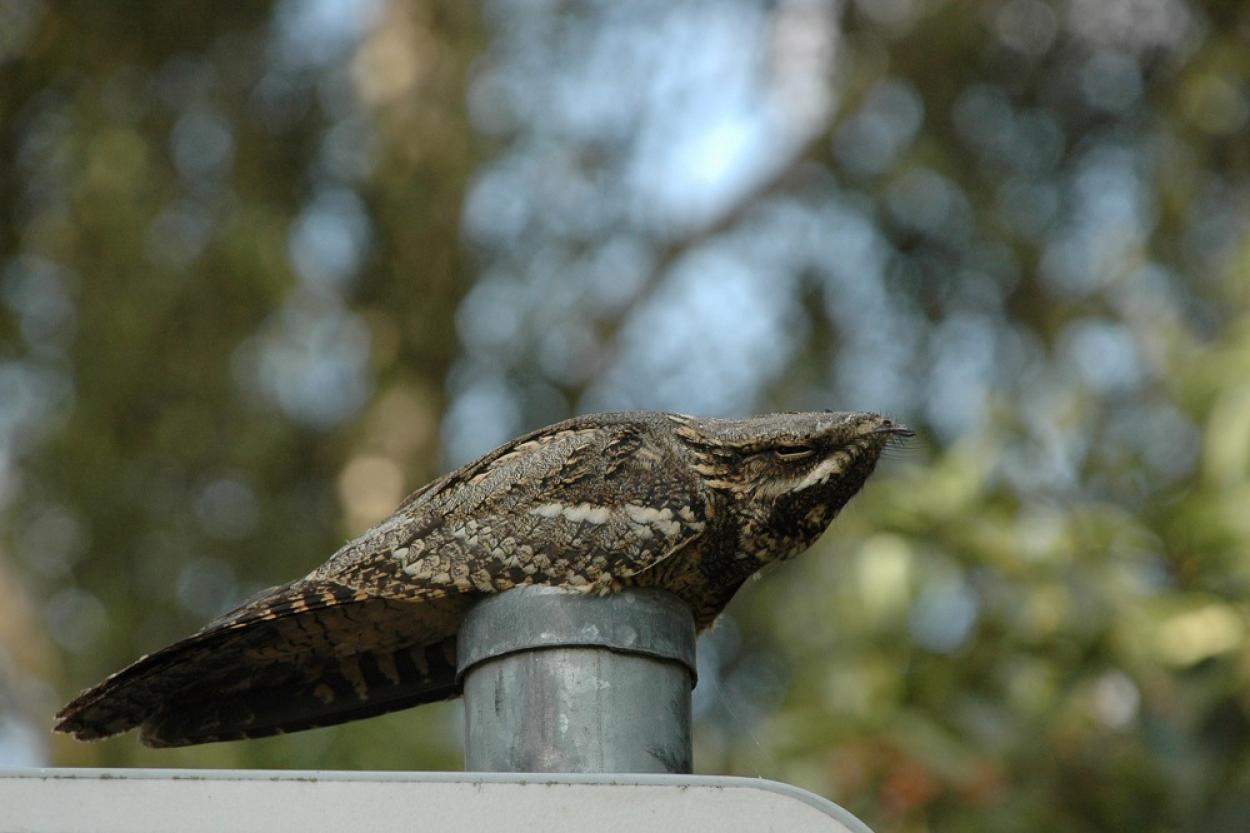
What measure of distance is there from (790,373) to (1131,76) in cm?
262

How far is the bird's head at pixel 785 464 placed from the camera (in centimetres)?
296

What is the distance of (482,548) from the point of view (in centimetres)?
280

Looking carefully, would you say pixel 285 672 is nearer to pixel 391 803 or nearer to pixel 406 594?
pixel 406 594

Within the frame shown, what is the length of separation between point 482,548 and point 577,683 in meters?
0.54

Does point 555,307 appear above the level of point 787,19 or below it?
below

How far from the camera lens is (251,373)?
32.0 ft

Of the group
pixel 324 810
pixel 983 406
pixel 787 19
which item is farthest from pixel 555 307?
pixel 324 810

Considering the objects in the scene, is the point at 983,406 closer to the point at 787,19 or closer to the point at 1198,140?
the point at 1198,140

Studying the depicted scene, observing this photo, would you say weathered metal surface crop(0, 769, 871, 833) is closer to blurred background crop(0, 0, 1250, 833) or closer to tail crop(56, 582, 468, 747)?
tail crop(56, 582, 468, 747)

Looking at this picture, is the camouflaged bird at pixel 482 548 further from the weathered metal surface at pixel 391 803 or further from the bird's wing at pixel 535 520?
the weathered metal surface at pixel 391 803

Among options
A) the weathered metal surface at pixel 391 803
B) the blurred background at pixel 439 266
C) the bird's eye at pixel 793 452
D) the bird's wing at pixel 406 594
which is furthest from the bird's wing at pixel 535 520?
the blurred background at pixel 439 266

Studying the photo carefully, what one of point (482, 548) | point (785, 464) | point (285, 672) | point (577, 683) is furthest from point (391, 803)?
point (785, 464)

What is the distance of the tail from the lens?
9.08 ft

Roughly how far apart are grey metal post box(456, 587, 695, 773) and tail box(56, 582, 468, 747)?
450 millimetres
